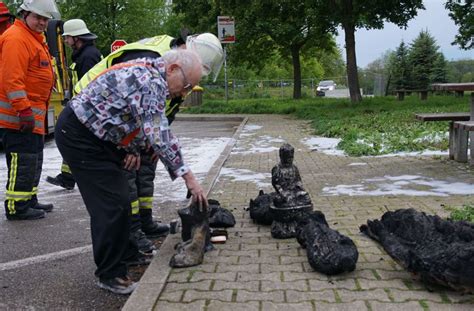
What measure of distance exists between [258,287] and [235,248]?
0.86m

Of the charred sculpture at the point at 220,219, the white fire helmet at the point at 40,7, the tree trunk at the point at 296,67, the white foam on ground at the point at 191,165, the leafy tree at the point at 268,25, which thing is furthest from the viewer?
the tree trunk at the point at 296,67

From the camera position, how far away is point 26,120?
A: 5.47 m

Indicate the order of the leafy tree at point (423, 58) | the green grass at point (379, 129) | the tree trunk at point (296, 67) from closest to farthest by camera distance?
the green grass at point (379, 129) → the tree trunk at point (296, 67) → the leafy tree at point (423, 58)

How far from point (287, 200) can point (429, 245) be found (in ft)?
4.20

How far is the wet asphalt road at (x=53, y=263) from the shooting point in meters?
3.50

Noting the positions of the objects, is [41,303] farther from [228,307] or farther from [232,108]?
[232,108]

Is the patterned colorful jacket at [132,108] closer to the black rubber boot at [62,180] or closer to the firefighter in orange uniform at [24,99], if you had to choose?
the firefighter in orange uniform at [24,99]

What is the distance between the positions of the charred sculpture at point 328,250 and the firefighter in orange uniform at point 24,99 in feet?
10.5

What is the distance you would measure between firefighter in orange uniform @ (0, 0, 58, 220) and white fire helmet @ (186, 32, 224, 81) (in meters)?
2.49

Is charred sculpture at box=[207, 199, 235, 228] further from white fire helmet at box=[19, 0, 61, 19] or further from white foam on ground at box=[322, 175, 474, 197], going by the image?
white fire helmet at box=[19, 0, 61, 19]

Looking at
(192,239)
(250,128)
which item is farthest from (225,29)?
(192,239)

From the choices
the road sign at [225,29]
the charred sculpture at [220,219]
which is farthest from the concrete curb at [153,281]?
the road sign at [225,29]

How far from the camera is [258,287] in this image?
10.9ft

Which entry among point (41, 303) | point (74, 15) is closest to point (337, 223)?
point (41, 303)
